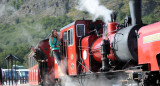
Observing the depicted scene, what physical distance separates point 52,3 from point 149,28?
477 ft

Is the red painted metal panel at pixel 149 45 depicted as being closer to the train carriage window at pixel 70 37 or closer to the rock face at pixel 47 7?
the train carriage window at pixel 70 37

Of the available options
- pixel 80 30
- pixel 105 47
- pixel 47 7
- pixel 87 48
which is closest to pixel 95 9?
pixel 80 30

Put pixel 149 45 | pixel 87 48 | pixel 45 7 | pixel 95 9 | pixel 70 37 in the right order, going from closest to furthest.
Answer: pixel 149 45 < pixel 87 48 < pixel 70 37 < pixel 95 9 < pixel 45 7

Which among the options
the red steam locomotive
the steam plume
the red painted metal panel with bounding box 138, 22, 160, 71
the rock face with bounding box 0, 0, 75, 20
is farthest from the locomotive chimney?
the rock face with bounding box 0, 0, 75, 20

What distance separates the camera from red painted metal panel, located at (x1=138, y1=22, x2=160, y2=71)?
7.32 meters

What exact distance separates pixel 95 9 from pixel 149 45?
8.49 metres

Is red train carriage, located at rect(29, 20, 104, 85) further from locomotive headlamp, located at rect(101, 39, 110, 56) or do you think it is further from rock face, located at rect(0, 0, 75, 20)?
rock face, located at rect(0, 0, 75, 20)

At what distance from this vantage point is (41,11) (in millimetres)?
170625

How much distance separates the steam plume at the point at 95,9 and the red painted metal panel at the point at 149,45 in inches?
120

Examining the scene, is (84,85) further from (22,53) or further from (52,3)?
(52,3)

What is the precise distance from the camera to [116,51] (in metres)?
9.20

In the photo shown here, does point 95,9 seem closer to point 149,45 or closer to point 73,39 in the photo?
point 73,39

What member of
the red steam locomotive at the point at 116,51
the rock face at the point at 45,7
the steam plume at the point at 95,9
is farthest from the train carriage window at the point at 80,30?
the rock face at the point at 45,7

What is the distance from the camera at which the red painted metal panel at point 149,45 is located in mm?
7316
